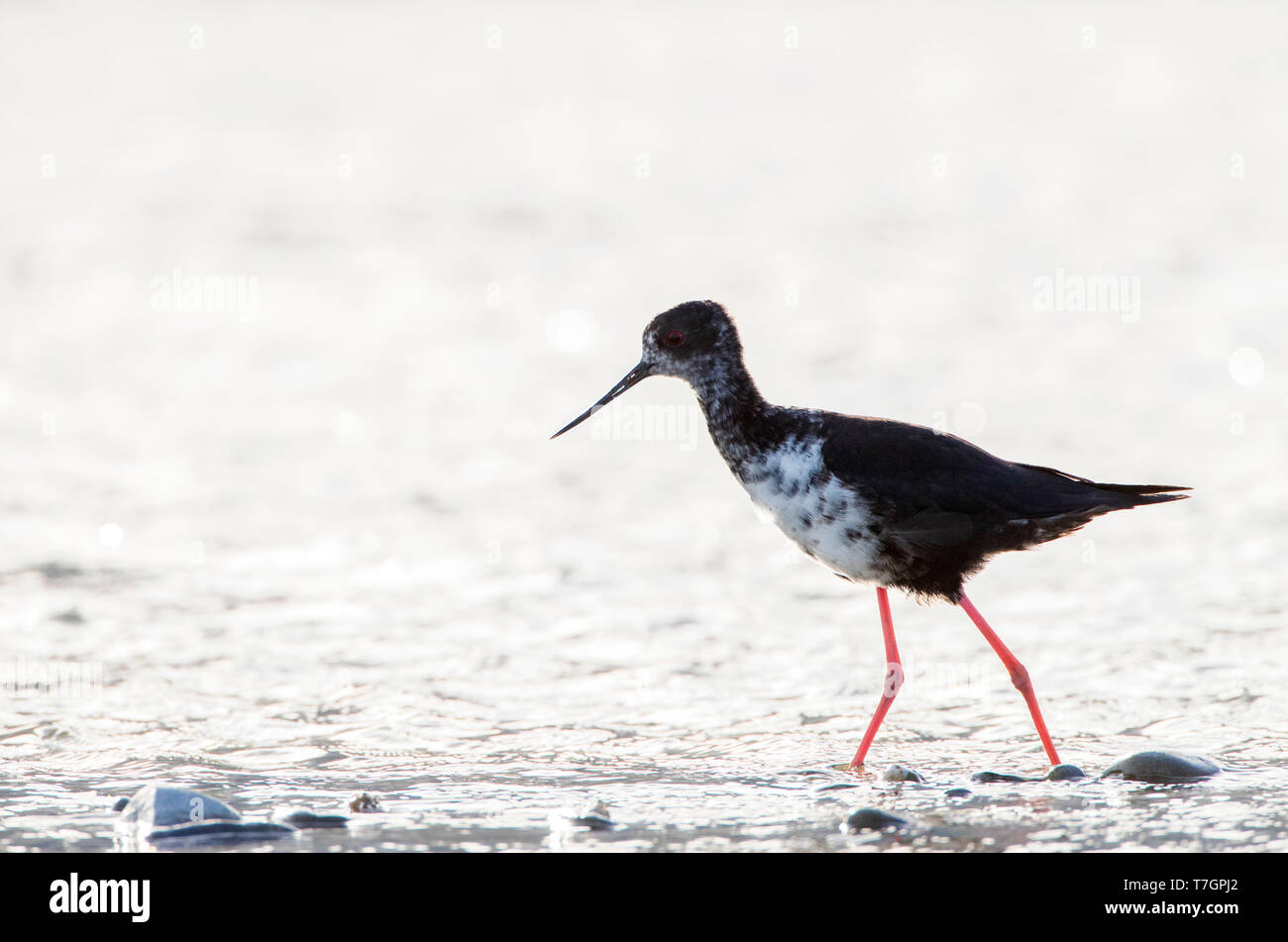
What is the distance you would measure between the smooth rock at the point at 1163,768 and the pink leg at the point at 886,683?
41.6 inches

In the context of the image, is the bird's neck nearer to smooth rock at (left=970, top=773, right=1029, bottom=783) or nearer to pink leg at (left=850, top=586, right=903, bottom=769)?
pink leg at (left=850, top=586, right=903, bottom=769)

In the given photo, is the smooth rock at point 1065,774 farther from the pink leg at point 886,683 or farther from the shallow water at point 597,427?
the pink leg at point 886,683

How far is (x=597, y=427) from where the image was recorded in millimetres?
13453

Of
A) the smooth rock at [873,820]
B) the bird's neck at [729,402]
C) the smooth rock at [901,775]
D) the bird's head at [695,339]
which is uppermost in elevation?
the bird's head at [695,339]

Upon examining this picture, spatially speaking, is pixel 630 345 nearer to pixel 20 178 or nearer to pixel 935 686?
pixel 935 686

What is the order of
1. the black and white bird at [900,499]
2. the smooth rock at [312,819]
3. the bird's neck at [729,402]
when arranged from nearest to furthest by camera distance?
the smooth rock at [312,819] → the black and white bird at [900,499] → the bird's neck at [729,402]

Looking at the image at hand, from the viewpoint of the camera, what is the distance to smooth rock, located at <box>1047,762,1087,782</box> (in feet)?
21.4

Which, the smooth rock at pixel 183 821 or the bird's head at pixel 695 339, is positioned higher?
the bird's head at pixel 695 339

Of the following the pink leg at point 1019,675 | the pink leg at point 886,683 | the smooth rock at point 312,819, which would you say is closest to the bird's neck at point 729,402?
the pink leg at point 886,683

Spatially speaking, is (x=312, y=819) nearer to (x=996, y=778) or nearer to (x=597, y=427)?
(x=996, y=778)

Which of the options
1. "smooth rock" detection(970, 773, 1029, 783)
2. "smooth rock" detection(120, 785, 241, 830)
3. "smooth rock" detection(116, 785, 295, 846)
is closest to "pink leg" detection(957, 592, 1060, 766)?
"smooth rock" detection(970, 773, 1029, 783)

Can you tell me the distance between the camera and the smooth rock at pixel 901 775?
6.62 meters

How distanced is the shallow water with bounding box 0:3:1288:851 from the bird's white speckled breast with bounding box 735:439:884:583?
89 centimetres
